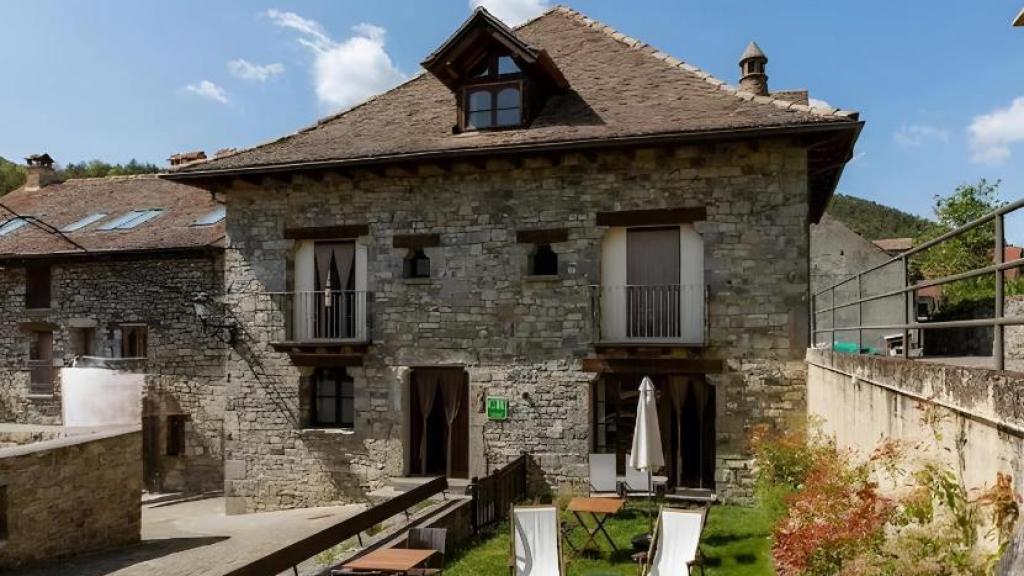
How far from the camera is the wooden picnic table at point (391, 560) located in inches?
300

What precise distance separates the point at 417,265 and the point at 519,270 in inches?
83.8

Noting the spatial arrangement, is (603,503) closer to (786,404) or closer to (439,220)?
(786,404)

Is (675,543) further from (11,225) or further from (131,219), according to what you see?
(11,225)

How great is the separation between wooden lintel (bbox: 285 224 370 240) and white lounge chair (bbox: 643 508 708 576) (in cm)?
823

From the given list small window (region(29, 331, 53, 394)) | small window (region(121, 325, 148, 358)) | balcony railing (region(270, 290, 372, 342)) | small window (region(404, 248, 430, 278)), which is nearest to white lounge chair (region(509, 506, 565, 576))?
small window (region(404, 248, 430, 278))

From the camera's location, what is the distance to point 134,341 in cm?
1998

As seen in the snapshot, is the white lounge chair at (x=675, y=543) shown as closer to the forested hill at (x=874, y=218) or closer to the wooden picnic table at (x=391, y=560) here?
the wooden picnic table at (x=391, y=560)

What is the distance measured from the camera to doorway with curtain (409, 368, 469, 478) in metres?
14.1

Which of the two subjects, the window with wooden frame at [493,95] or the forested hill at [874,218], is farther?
the forested hill at [874,218]

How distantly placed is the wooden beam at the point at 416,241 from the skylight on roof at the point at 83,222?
41.6 feet

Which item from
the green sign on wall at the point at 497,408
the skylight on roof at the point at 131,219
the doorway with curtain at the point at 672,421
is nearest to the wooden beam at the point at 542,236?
the doorway with curtain at the point at 672,421

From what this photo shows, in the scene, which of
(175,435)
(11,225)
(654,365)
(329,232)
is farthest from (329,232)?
(11,225)

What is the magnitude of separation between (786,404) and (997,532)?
8.84 metres

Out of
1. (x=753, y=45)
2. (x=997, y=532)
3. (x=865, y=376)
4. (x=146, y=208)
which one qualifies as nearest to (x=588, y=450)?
(x=865, y=376)
